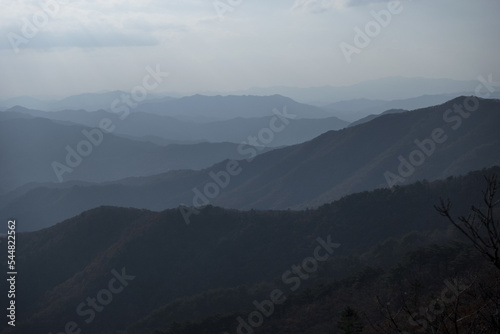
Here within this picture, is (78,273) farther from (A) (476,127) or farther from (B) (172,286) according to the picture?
(A) (476,127)

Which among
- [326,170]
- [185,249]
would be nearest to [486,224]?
[185,249]

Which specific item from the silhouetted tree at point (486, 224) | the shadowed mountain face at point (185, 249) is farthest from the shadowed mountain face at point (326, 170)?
the silhouetted tree at point (486, 224)

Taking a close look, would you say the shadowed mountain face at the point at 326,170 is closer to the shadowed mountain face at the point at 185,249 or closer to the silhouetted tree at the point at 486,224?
the shadowed mountain face at the point at 185,249

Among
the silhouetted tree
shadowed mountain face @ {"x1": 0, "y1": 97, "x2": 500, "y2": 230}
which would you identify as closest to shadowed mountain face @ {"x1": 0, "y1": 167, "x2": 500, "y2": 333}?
shadowed mountain face @ {"x1": 0, "y1": 97, "x2": 500, "y2": 230}

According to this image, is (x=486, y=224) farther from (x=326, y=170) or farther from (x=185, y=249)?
(x=326, y=170)

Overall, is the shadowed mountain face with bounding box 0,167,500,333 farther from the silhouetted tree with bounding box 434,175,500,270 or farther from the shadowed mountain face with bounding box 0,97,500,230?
the silhouetted tree with bounding box 434,175,500,270

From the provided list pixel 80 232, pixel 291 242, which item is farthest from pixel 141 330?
pixel 80 232
